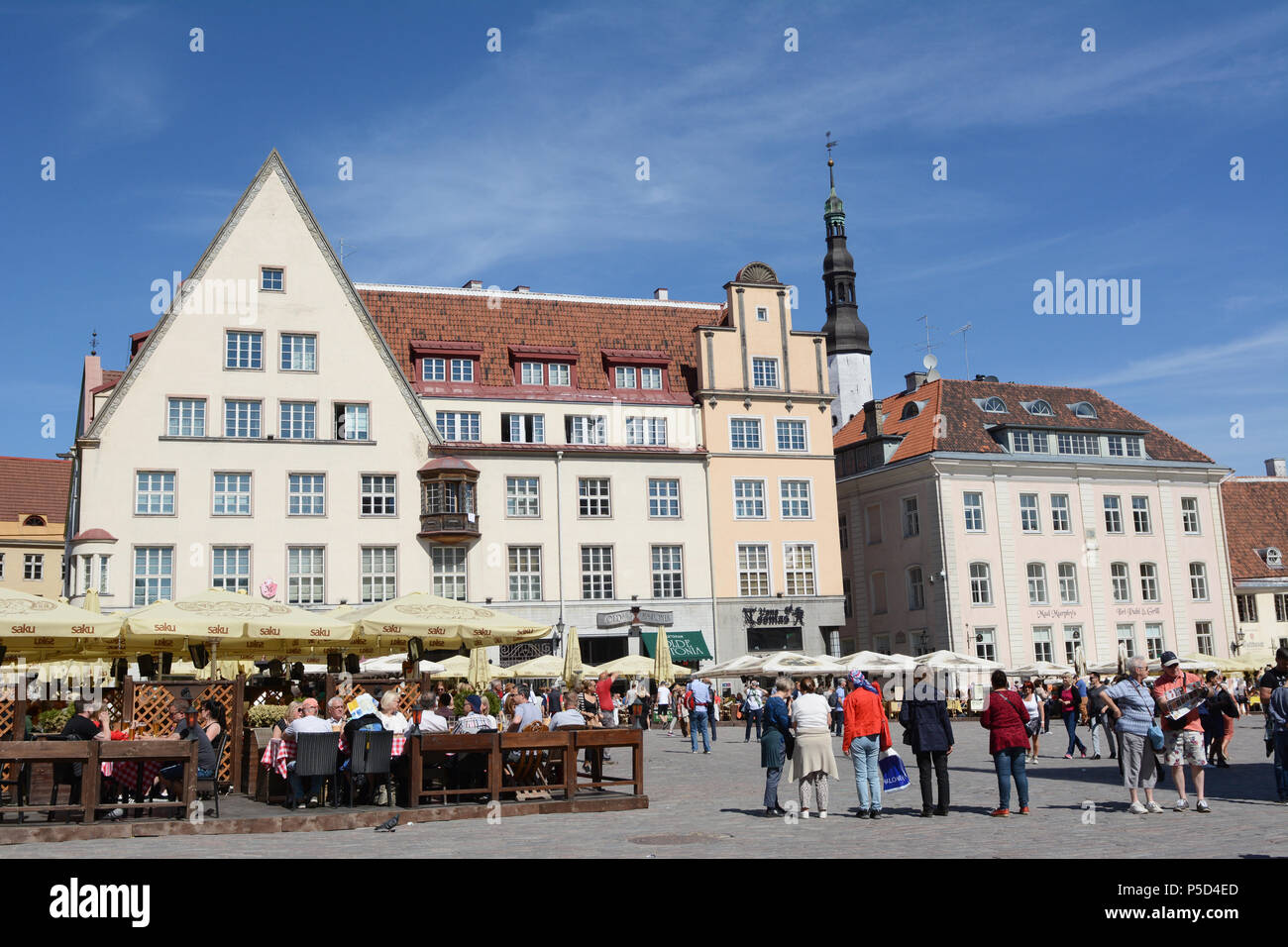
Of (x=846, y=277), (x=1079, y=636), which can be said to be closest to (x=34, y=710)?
(x=1079, y=636)

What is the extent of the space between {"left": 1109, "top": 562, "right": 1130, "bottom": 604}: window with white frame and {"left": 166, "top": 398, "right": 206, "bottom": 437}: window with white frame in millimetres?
41049

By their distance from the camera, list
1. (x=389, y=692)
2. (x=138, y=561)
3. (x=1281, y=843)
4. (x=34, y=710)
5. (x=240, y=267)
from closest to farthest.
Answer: (x=1281, y=843), (x=389, y=692), (x=34, y=710), (x=138, y=561), (x=240, y=267)

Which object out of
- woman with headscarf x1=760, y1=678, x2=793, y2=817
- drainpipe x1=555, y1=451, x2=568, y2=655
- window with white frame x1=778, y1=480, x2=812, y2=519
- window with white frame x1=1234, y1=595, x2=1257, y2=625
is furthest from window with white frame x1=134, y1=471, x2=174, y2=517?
window with white frame x1=1234, y1=595, x2=1257, y2=625

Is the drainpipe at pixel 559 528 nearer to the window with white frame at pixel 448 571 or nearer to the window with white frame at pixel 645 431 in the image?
the window with white frame at pixel 645 431

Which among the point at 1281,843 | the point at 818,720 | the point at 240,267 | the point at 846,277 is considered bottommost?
the point at 1281,843

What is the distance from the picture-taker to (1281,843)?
38.1 feet

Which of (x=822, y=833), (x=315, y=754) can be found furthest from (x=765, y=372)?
(x=822, y=833)

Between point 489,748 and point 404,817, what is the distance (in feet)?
4.40

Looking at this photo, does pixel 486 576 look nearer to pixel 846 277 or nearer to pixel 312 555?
pixel 312 555

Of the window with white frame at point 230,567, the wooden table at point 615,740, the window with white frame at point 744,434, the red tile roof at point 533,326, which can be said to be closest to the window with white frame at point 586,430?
the red tile roof at point 533,326

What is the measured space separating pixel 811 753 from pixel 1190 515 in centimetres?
5291

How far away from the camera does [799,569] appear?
5262 centimetres

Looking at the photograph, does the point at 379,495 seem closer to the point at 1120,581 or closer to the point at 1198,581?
the point at 1120,581

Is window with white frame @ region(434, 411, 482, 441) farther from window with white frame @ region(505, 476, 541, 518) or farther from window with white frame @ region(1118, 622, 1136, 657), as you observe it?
window with white frame @ region(1118, 622, 1136, 657)
